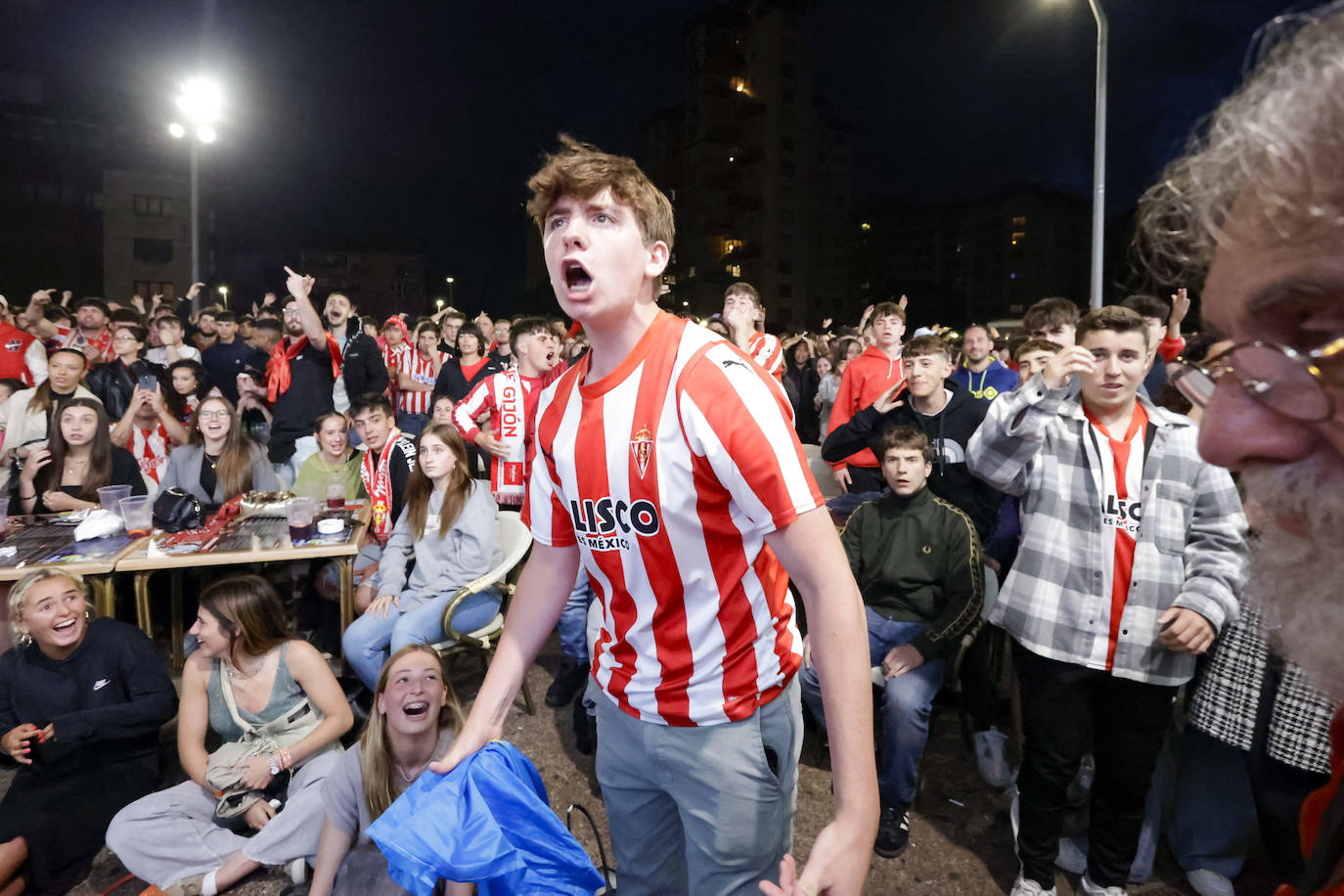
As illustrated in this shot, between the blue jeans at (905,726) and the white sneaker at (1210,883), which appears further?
the blue jeans at (905,726)

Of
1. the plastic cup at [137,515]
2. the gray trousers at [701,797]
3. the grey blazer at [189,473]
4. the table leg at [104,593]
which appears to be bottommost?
the table leg at [104,593]

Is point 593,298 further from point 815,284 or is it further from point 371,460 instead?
point 815,284

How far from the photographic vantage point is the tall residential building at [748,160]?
45219mm

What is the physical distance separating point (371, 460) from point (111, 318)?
4766 millimetres

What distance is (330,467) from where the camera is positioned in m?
5.37

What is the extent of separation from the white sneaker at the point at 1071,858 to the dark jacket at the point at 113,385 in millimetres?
7529

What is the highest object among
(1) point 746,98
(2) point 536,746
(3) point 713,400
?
(1) point 746,98

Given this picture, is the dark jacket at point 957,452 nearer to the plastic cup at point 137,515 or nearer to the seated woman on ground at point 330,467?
the seated woman on ground at point 330,467

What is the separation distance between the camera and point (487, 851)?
1607 mm

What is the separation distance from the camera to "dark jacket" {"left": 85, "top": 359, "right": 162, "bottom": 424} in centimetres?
654

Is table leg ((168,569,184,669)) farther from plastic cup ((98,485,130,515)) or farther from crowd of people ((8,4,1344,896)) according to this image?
crowd of people ((8,4,1344,896))

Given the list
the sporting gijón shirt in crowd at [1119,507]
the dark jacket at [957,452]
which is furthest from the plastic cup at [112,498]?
the sporting gijón shirt in crowd at [1119,507]

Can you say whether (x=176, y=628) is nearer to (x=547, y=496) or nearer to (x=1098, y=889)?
(x=547, y=496)

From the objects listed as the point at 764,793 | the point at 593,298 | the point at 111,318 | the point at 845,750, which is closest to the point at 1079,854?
the point at 764,793
